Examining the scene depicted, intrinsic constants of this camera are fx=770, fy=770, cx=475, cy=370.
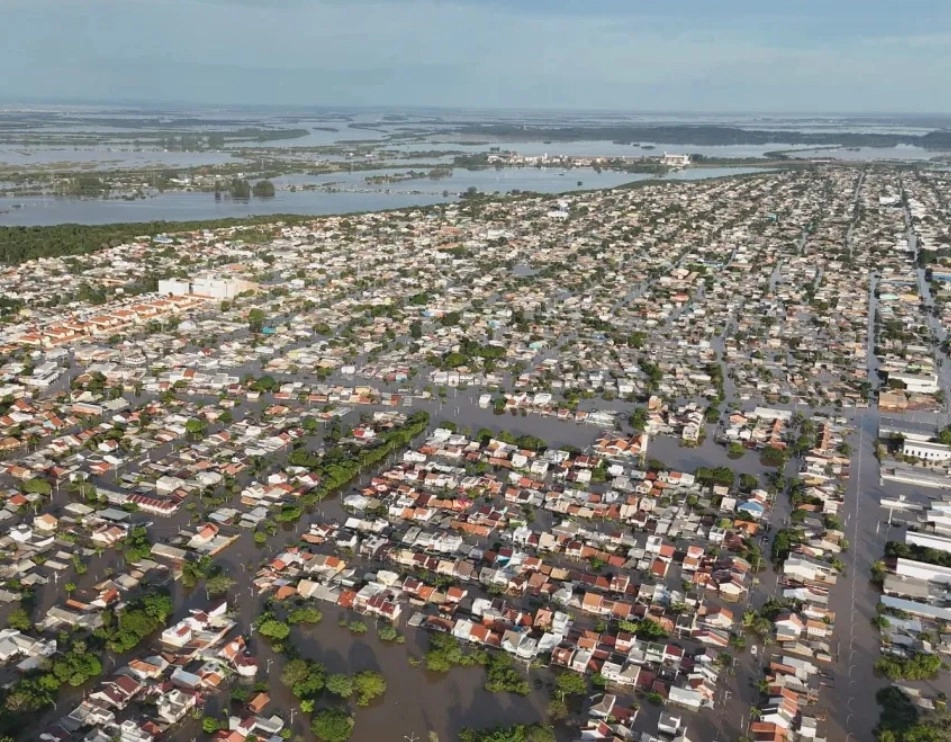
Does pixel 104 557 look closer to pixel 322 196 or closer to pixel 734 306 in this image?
pixel 734 306

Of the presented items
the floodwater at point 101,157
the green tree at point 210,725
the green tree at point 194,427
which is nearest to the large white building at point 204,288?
the green tree at point 194,427

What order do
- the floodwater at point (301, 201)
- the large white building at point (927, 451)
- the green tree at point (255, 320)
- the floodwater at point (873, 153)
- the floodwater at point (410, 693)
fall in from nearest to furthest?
the floodwater at point (410, 693) < the large white building at point (927, 451) < the green tree at point (255, 320) < the floodwater at point (301, 201) < the floodwater at point (873, 153)

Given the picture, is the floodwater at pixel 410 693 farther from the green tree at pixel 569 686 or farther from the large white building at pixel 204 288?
the large white building at pixel 204 288

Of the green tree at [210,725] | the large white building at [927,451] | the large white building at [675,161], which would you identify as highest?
the large white building at [675,161]

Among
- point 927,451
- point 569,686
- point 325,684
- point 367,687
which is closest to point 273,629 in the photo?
point 325,684

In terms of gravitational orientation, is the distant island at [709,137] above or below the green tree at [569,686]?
above

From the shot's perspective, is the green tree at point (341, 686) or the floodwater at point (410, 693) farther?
the green tree at point (341, 686)

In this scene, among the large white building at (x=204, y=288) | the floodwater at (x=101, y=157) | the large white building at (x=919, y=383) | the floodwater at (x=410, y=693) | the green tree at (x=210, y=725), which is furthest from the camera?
the floodwater at (x=101, y=157)

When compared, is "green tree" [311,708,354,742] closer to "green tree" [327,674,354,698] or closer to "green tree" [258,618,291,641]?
"green tree" [327,674,354,698]

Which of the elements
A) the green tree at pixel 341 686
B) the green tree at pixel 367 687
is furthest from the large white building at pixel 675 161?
the green tree at pixel 341 686
